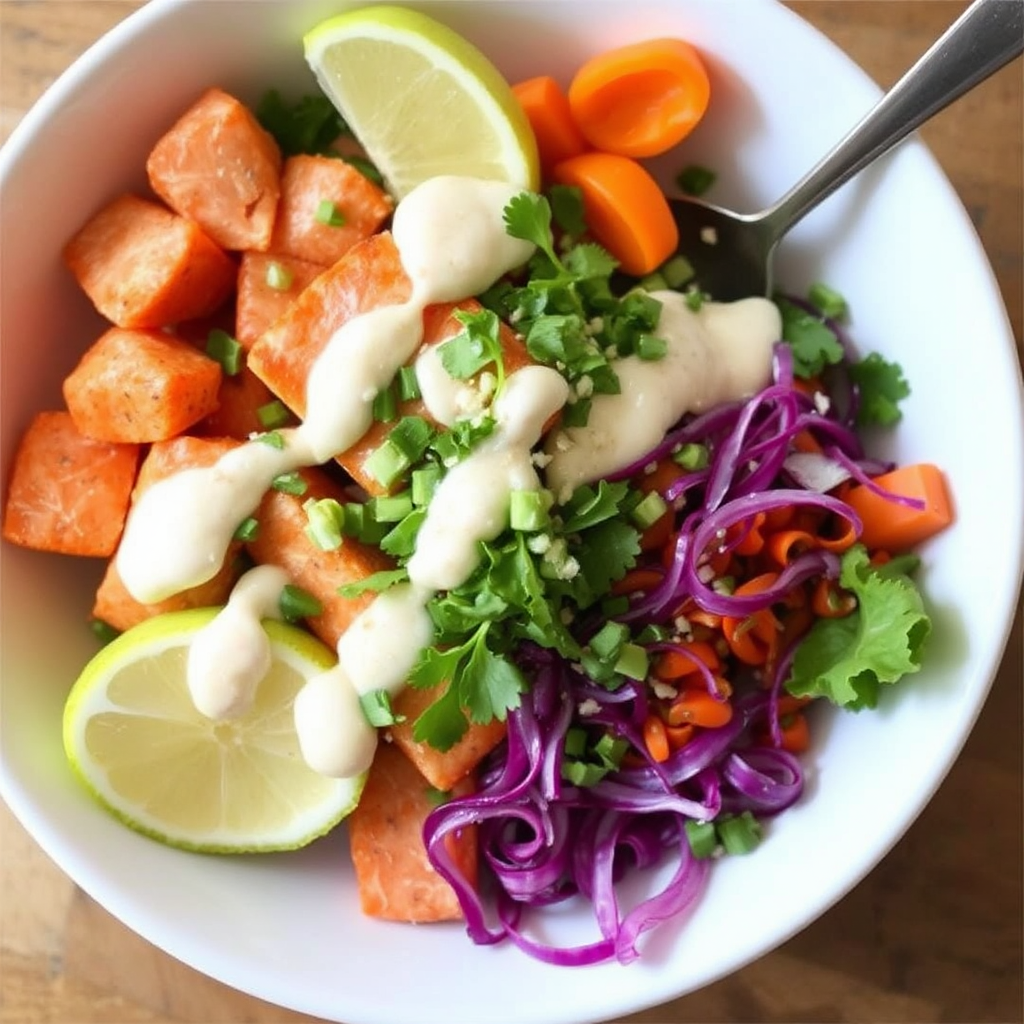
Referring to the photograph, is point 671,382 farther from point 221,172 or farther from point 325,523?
point 221,172

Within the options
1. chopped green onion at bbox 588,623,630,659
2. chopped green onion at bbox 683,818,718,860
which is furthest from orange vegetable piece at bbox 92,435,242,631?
chopped green onion at bbox 683,818,718,860

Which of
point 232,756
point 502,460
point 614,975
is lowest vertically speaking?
point 232,756

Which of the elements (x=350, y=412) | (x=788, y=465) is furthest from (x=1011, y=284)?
(x=350, y=412)

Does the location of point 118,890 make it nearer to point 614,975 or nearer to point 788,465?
point 614,975

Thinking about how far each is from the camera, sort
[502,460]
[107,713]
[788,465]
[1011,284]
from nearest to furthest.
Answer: [502,460]
[107,713]
[788,465]
[1011,284]

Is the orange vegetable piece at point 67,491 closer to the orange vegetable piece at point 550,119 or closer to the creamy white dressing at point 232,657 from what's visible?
the creamy white dressing at point 232,657

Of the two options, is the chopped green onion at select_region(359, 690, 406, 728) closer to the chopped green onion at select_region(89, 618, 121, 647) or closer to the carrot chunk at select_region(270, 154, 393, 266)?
the chopped green onion at select_region(89, 618, 121, 647)

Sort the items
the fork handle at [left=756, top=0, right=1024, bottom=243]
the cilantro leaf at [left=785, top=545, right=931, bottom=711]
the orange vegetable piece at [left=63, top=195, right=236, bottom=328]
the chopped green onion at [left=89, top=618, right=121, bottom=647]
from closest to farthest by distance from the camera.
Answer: the fork handle at [left=756, top=0, right=1024, bottom=243], the cilantro leaf at [left=785, top=545, right=931, bottom=711], the orange vegetable piece at [left=63, top=195, right=236, bottom=328], the chopped green onion at [left=89, top=618, right=121, bottom=647]
